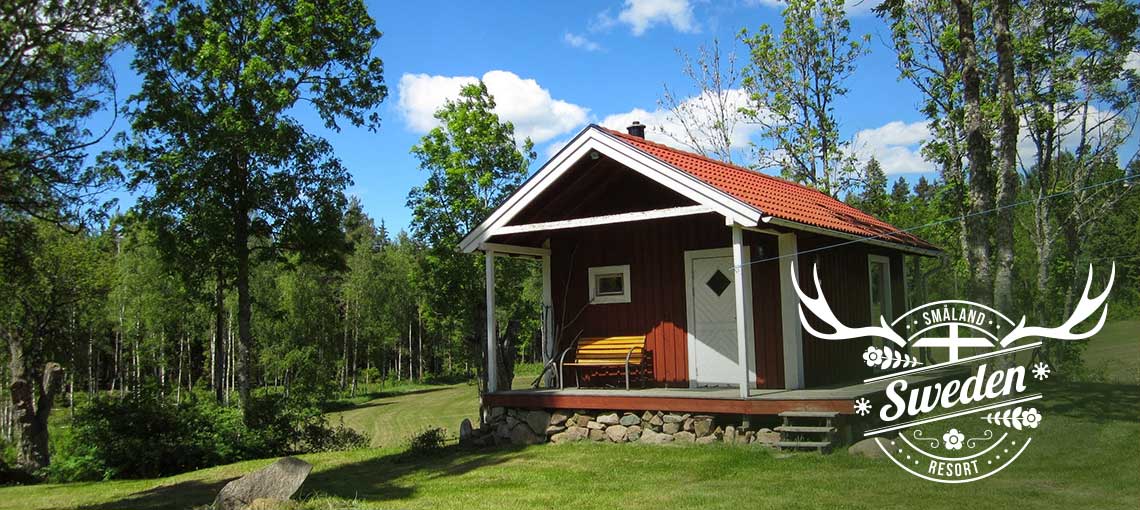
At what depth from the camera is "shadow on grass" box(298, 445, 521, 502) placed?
8.81 metres

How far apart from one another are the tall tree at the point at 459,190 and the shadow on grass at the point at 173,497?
9515 mm

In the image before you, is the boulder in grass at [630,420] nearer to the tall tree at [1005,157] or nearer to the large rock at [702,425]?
the large rock at [702,425]

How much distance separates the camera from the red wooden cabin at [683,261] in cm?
1045

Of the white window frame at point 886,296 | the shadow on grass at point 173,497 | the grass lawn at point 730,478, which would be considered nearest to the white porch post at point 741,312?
the grass lawn at point 730,478

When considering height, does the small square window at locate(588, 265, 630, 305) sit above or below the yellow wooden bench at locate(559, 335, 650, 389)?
above

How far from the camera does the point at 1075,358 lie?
820 cm

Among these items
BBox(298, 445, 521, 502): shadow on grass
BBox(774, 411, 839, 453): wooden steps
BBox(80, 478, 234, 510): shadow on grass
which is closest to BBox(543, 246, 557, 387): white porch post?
BBox(298, 445, 521, 502): shadow on grass

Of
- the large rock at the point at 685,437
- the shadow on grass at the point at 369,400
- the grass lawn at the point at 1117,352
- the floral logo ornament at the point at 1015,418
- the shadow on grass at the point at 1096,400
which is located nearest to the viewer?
the grass lawn at the point at 1117,352

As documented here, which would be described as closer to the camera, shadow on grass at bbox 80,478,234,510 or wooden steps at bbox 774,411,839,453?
wooden steps at bbox 774,411,839,453

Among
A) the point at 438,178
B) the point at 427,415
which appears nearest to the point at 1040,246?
the point at 438,178

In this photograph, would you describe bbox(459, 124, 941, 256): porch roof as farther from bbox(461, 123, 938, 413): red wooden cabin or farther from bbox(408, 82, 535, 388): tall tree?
bbox(408, 82, 535, 388): tall tree

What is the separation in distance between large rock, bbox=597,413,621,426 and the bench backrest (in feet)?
2.99

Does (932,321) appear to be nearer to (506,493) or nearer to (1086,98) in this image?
(506,493)

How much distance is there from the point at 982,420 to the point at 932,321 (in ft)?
3.41
